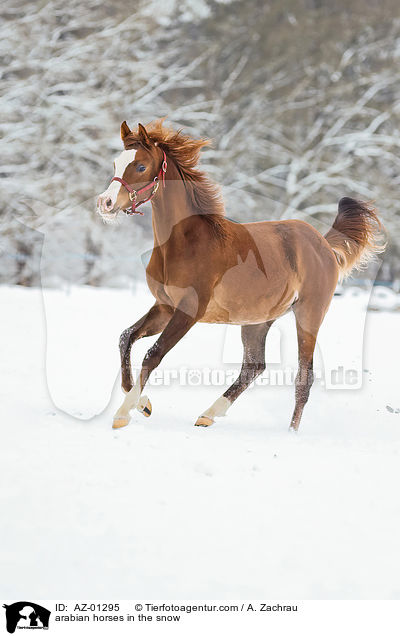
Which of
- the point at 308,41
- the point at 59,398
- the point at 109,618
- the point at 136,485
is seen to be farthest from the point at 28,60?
the point at 109,618

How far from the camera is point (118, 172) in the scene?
3586 mm

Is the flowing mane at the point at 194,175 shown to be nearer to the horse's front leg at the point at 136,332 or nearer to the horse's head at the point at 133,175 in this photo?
the horse's head at the point at 133,175

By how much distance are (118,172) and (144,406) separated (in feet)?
5.13

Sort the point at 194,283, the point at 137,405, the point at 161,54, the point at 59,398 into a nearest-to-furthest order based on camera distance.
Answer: the point at 194,283 → the point at 137,405 → the point at 59,398 → the point at 161,54

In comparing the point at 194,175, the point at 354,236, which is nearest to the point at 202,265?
the point at 194,175

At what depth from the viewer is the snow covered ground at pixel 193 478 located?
2414mm

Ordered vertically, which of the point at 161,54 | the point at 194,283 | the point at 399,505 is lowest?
the point at 399,505

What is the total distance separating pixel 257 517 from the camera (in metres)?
2.92

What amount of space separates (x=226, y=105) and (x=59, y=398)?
12.8 meters

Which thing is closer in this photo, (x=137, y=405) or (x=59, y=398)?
(x=137, y=405)

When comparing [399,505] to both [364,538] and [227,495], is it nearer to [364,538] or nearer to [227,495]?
[364,538]

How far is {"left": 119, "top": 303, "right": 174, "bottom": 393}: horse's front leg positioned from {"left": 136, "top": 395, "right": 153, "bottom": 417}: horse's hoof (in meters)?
0.14

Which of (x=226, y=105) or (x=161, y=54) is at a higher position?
→ (x=161, y=54)

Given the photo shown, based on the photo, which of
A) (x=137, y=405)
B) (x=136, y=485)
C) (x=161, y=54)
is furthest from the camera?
(x=161, y=54)
